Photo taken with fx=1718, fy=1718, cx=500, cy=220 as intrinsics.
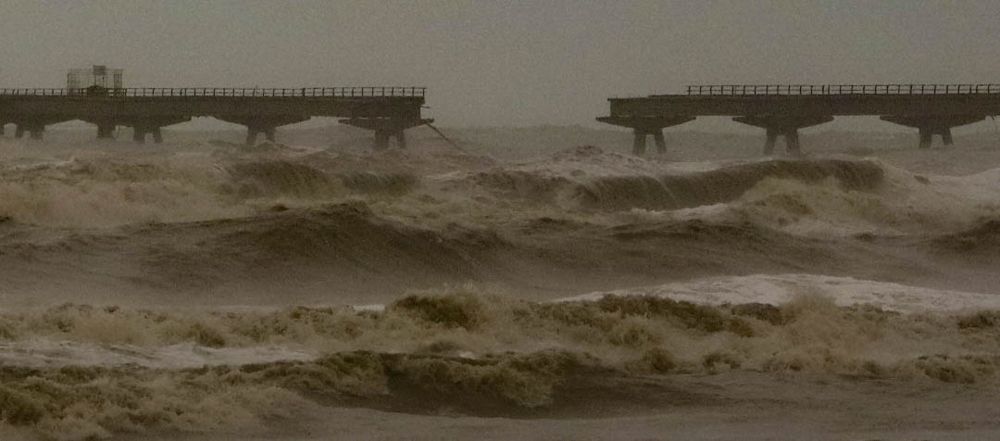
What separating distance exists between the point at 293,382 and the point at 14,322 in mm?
3468

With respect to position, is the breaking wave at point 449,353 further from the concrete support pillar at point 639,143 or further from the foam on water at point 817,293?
the concrete support pillar at point 639,143

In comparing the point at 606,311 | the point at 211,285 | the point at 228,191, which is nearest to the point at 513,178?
the point at 228,191

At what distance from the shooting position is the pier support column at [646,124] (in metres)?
62.5

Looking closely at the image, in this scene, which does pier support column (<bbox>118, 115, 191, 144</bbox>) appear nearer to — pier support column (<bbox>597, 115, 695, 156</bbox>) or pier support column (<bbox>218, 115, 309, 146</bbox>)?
pier support column (<bbox>218, 115, 309, 146</bbox>)

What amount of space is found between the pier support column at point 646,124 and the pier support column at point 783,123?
2.22 meters

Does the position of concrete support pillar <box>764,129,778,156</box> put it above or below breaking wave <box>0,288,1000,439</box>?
above

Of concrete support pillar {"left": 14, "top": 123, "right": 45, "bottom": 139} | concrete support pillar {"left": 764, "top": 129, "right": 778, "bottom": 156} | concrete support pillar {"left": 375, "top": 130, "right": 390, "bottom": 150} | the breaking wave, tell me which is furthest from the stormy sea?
concrete support pillar {"left": 14, "top": 123, "right": 45, "bottom": 139}

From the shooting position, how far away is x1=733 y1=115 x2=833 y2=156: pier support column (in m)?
62.1

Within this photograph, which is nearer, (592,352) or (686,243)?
(592,352)

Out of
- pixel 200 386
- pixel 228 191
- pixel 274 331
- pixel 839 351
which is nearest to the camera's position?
pixel 200 386

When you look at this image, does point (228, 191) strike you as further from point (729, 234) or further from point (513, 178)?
point (729, 234)

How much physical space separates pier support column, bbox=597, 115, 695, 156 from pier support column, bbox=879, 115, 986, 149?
7.58 m

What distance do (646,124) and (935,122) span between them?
1054cm

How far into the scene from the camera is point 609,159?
4734 centimetres
